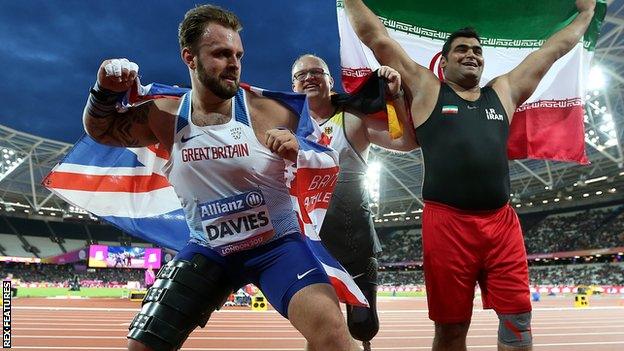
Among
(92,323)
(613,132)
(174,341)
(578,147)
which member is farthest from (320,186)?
(613,132)

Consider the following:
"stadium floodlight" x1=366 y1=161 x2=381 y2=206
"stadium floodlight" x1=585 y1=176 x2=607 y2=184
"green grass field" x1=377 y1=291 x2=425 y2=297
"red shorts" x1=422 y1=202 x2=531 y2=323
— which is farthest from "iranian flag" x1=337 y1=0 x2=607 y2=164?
"stadium floodlight" x1=585 y1=176 x2=607 y2=184

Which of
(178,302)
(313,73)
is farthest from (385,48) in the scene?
(178,302)

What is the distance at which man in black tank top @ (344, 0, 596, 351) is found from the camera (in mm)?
3273

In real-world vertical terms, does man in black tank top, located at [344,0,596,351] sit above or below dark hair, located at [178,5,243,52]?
below

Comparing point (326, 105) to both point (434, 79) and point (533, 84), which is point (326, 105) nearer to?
point (434, 79)

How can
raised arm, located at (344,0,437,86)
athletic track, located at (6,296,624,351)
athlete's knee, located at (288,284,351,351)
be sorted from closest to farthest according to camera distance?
athlete's knee, located at (288,284,351,351), raised arm, located at (344,0,437,86), athletic track, located at (6,296,624,351)

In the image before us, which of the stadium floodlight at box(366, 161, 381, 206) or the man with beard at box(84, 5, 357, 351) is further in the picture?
the stadium floodlight at box(366, 161, 381, 206)

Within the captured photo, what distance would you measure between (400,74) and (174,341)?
7.24 feet

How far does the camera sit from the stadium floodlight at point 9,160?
33.2 metres

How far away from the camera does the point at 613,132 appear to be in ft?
85.0

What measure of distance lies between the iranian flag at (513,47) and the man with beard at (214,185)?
7.26 feet

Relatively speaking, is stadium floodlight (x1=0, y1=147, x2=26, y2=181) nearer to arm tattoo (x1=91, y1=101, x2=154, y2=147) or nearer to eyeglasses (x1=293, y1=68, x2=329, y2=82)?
eyeglasses (x1=293, y1=68, x2=329, y2=82)

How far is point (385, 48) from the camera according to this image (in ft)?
12.2

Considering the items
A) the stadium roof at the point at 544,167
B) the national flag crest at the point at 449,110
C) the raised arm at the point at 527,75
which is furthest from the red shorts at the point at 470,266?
the stadium roof at the point at 544,167
